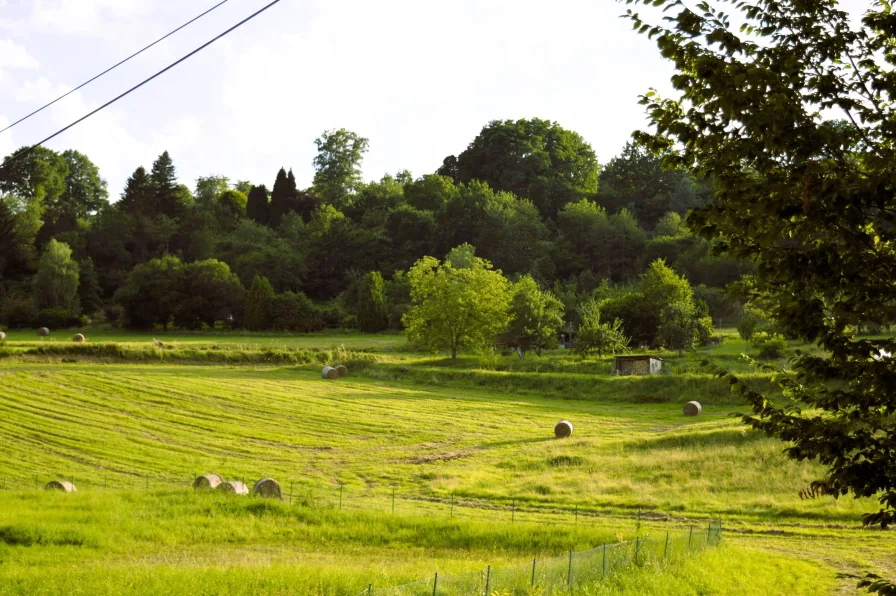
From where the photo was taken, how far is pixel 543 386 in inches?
2410

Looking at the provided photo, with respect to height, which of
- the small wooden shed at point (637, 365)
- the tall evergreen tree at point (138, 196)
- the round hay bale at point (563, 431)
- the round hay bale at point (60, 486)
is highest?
the tall evergreen tree at point (138, 196)

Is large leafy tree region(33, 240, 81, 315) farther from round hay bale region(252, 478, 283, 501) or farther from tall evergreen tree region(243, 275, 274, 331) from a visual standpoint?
round hay bale region(252, 478, 283, 501)

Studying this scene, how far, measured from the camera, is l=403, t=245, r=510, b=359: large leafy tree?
246ft

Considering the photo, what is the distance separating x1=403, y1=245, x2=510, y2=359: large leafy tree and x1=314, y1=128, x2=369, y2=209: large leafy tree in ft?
253

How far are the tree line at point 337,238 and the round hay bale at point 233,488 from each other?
55.2 metres

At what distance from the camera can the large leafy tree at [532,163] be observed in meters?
134

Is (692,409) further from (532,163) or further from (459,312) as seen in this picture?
(532,163)

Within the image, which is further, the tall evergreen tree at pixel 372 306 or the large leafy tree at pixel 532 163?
the large leafy tree at pixel 532 163

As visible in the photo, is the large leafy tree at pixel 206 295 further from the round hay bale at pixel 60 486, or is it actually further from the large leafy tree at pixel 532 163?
the round hay bale at pixel 60 486

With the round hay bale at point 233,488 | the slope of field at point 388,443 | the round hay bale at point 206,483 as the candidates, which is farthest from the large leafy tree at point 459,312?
the round hay bale at point 233,488

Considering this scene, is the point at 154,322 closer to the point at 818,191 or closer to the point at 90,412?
the point at 90,412

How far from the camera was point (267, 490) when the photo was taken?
27.5 metres

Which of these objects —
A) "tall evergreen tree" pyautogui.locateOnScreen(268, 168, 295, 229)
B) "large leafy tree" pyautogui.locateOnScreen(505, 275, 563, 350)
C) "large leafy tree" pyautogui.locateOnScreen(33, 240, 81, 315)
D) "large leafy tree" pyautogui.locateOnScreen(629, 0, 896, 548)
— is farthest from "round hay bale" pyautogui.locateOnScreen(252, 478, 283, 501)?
"tall evergreen tree" pyautogui.locateOnScreen(268, 168, 295, 229)

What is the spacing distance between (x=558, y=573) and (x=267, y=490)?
14445 mm
